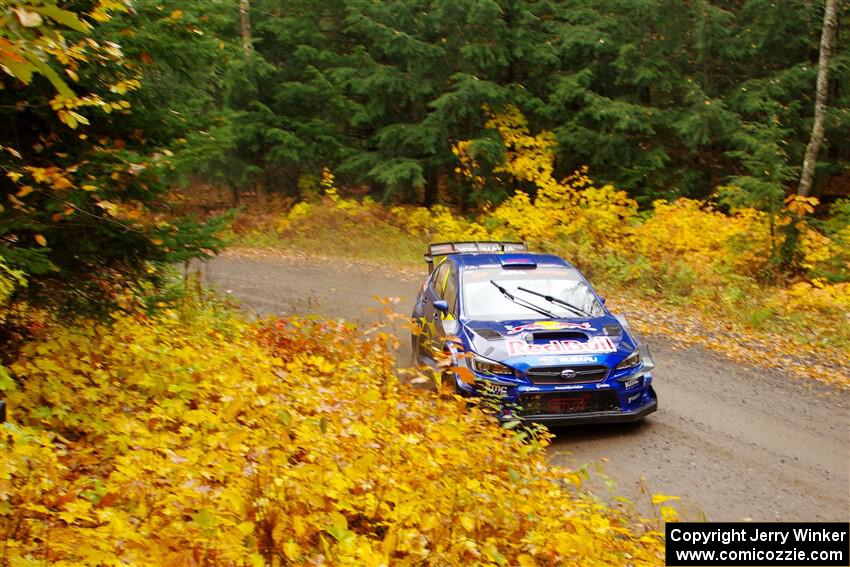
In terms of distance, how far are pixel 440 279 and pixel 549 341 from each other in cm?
291

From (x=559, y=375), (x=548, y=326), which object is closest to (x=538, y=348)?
(x=559, y=375)

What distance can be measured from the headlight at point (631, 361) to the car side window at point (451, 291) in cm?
215

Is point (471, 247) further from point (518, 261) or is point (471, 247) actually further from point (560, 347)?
point (560, 347)

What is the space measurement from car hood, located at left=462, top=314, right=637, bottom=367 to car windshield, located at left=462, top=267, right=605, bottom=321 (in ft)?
1.10

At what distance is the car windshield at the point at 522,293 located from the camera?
28.7 ft

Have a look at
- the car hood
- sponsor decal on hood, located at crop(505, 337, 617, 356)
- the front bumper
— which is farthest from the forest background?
sponsor decal on hood, located at crop(505, 337, 617, 356)

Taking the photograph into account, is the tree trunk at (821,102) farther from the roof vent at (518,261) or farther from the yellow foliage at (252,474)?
the yellow foliage at (252,474)

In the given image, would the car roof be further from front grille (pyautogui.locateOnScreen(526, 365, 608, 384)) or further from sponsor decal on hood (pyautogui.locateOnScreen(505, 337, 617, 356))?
front grille (pyautogui.locateOnScreen(526, 365, 608, 384))

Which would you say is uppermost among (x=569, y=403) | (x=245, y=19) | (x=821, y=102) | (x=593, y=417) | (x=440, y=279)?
(x=245, y=19)

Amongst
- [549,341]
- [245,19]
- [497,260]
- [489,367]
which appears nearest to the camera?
[489,367]

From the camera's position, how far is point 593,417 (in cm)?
759

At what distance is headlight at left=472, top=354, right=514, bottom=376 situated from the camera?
7613 mm

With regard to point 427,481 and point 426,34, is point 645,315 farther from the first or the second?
point 426,34

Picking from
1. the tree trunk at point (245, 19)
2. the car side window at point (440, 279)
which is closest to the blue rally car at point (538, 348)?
the car side window at point (440, 279)
